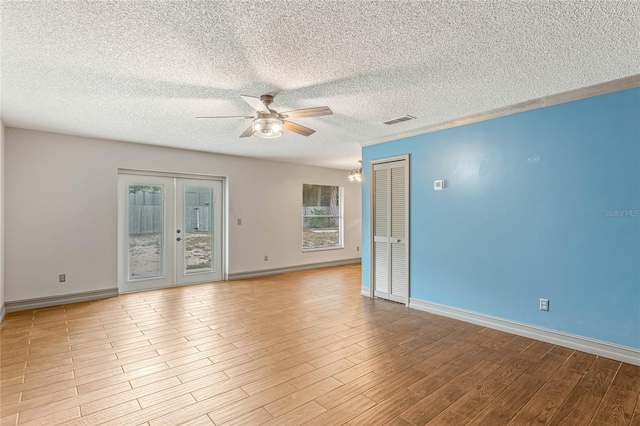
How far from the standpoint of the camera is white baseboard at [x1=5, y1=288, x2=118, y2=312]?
14.6 ft

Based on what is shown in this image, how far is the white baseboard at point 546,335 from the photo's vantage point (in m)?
2.92

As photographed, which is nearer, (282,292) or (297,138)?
(297,138)

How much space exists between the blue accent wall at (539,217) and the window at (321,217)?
3.70m

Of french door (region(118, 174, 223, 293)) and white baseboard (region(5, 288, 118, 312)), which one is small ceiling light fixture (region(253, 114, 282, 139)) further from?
white baseboard (region(5, 288, 118, 312))

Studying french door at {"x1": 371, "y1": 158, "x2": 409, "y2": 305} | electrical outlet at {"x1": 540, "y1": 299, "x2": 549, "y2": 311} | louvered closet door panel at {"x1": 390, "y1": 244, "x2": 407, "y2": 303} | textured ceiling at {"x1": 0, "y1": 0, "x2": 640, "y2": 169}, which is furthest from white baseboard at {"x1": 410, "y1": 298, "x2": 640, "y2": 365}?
textured ceiling at {"x1": 0, "y1": 0, "x2": 640, "y2": 169}

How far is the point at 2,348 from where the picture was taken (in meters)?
3.21

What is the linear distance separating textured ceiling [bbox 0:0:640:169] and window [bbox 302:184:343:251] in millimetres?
4263

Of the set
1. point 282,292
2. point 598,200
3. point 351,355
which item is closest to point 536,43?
point 598,200

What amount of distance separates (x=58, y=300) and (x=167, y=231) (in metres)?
1.81

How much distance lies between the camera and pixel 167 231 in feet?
19.2

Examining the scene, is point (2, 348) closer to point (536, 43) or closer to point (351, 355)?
point (351, 355)

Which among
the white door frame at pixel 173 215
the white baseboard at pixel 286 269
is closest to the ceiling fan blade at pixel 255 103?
the white door frame at pixel 173 215

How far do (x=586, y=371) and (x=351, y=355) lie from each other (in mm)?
1990

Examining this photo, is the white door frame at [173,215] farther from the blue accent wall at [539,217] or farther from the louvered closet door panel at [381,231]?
the blue accent wall at [539,217]
